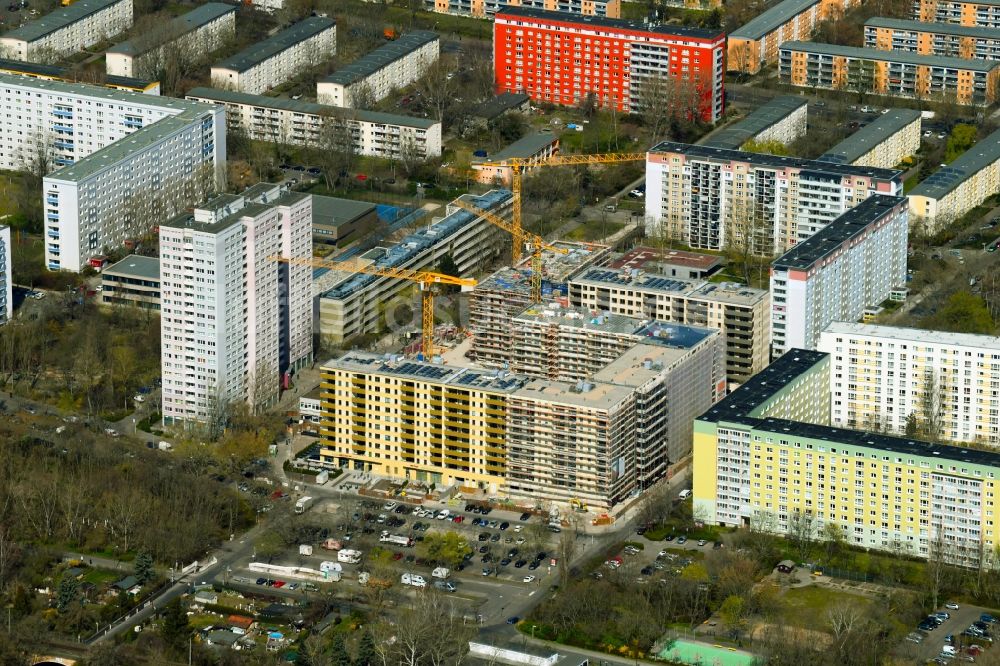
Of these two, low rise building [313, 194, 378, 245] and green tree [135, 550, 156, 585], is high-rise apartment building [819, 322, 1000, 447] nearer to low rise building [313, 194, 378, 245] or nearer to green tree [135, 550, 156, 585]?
low rise building [313, 194, 378, 245]

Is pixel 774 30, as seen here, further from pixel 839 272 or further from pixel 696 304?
pixel 696 304

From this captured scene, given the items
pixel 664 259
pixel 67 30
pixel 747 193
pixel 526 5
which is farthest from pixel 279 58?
pixel 664 259

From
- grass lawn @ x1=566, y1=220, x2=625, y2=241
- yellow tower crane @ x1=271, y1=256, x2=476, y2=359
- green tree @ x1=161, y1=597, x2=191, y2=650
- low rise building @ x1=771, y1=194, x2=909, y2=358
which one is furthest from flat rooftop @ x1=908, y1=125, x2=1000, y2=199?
green tree @ x1=161, y1=597, x2=191, y2=650

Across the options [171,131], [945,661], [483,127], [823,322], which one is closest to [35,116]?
[171,131]

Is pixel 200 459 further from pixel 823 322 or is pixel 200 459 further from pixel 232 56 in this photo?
pixel 232 56

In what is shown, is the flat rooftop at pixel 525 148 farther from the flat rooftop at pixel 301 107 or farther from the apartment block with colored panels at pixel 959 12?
the apartment block with colored panels at pixel 959 12

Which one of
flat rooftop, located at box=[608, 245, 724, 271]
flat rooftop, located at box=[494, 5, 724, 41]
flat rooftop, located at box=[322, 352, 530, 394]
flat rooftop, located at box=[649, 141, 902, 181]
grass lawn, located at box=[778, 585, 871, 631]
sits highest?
flat rooftop, located at box=[494, 5, 724, 41]

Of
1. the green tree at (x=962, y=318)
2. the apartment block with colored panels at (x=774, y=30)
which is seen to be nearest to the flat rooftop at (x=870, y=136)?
the apartment block with colored panels at (x=774, y=30)
